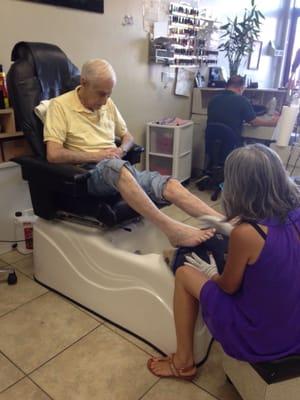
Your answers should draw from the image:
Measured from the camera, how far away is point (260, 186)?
96cm

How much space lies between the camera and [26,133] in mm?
1767

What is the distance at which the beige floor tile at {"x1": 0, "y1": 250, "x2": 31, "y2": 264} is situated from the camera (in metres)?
2.15

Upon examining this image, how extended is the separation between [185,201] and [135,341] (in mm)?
638

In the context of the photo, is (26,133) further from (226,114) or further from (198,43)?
(198,43)

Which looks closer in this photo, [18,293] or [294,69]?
[18,293]

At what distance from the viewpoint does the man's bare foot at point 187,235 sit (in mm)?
1385

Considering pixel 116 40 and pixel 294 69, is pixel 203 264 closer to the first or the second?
pixel 116 40

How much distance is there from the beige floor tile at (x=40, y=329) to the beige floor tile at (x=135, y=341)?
0.08m

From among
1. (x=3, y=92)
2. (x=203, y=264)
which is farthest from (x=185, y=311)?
(x=3, y=92)

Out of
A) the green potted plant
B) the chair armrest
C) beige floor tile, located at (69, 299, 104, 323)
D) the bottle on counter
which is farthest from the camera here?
the green potted plant

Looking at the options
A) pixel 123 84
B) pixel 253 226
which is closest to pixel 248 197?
pixel 253 226

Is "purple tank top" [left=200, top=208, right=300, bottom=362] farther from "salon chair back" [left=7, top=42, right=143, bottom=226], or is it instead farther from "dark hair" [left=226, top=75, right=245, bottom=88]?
"dark hair" [left=226, top=75, right=245, bottom=88]

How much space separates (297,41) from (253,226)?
194 inches

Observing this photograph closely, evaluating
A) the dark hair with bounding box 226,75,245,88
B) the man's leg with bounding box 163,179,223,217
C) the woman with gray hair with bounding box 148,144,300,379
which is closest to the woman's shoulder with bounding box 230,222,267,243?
the woman with gray hair with bounding box 148,144,300,379
